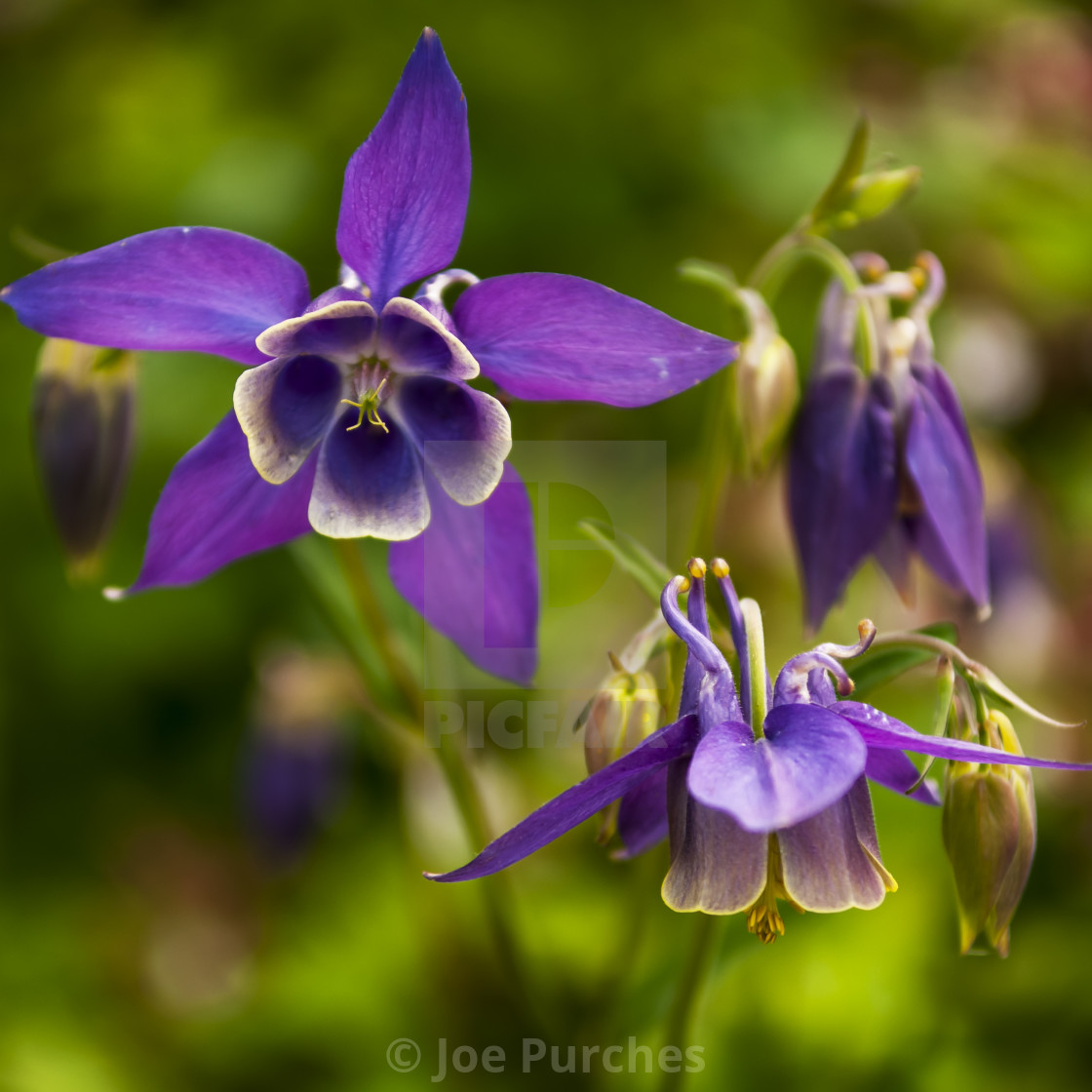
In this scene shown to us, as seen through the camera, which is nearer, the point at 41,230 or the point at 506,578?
the point at 506,578

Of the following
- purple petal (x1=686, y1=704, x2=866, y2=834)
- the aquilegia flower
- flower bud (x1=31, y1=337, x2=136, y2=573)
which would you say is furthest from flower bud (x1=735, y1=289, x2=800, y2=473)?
flower bud (x1=31, y1=337, x2=136, y2=573)

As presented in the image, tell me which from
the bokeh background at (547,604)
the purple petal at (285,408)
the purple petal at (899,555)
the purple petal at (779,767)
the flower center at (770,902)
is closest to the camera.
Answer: the purple petal at (779,767)

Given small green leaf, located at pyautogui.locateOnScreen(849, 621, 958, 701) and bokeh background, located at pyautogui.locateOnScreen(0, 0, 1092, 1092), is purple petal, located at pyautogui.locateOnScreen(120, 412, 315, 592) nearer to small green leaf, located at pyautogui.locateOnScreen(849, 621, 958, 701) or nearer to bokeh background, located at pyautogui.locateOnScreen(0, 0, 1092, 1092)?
bokeh background, located at pyautogui.locateOnScreen(0, 0, 1092, 1092)

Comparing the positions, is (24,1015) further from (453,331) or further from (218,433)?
(453,331)

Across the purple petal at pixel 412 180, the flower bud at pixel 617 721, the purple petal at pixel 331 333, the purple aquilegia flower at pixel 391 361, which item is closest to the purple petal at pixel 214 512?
the purple aquilegia flower at pixel 391 361

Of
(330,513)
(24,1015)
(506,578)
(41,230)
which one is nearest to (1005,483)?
(506,578)

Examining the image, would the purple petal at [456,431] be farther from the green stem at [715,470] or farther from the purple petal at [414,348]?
the green stem at [715,470]
